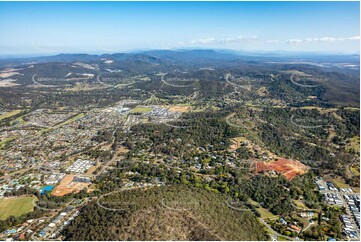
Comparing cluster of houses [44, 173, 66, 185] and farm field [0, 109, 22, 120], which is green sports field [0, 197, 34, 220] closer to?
cluster of houses [44, 173, 66, 185]

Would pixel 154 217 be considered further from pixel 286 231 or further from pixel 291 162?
pixel 291 162

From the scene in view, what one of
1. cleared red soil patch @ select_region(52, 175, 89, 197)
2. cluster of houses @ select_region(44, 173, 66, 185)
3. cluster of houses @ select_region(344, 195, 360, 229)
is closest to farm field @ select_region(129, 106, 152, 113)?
cluster of houses @ select_region(44, 173, 66, 185)

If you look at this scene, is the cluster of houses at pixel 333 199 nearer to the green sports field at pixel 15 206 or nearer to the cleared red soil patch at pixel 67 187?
the cleared red soil patch at pixel 67 187

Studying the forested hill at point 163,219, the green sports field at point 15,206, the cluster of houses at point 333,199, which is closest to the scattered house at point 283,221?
the forested hill at point 163,219

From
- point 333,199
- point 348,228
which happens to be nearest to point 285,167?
point 333,199

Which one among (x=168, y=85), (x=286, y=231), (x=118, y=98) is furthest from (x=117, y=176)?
(x=168, y=85)

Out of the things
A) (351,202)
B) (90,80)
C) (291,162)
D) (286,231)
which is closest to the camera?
(286,231)
